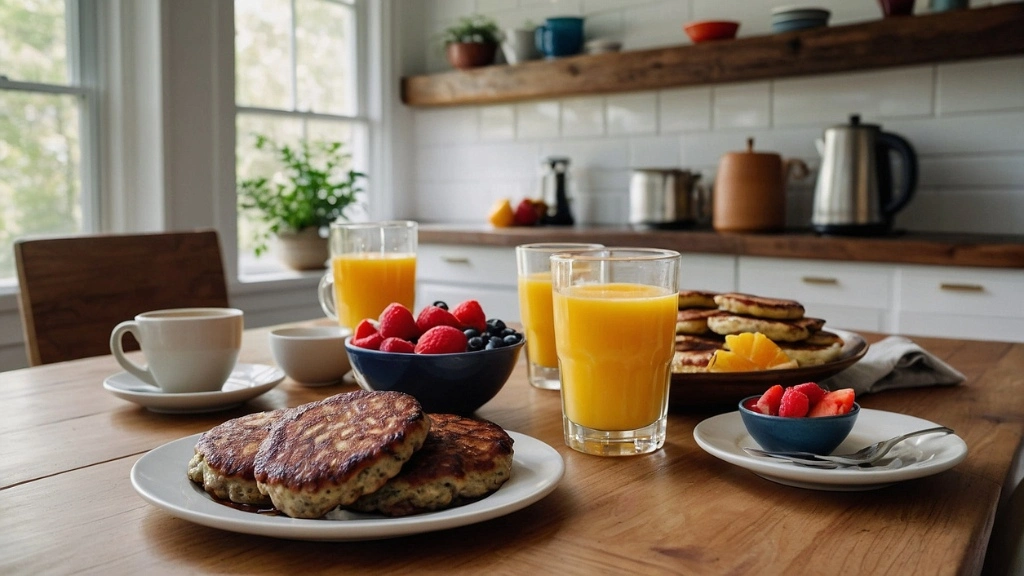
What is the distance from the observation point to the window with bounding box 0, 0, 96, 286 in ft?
8.79

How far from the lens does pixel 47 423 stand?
37.7 inches

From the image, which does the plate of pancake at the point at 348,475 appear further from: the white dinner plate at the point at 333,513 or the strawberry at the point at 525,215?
the strawberry at the point at 525,215

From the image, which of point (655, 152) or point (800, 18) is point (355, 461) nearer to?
point (800, 18)

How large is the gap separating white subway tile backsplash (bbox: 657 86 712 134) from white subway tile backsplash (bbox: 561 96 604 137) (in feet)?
0.92

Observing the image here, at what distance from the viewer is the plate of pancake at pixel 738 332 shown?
95cm

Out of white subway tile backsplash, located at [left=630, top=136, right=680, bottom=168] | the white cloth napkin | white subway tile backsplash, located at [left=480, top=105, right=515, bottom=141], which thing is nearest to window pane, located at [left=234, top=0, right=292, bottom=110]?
white subway tile backsplash, located at [left=480, top=105, right=515, bottom=141]

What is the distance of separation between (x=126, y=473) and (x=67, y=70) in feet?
8.32

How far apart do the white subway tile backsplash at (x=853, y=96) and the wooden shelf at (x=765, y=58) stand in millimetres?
192

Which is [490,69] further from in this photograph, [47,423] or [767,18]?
[47,423]

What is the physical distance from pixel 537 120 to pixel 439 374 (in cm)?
305

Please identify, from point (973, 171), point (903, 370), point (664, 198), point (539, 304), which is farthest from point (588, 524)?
point (973, 171)

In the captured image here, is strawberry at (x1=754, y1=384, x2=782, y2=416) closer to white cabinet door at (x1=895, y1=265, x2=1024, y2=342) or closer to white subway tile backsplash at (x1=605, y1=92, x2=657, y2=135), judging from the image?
white cabinet door at (x1=895, y1=265, x2=1024, y2=342)

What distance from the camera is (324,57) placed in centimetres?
381

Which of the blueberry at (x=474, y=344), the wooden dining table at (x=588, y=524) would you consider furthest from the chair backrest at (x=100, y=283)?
the blueberry at (x=474, y=344)
